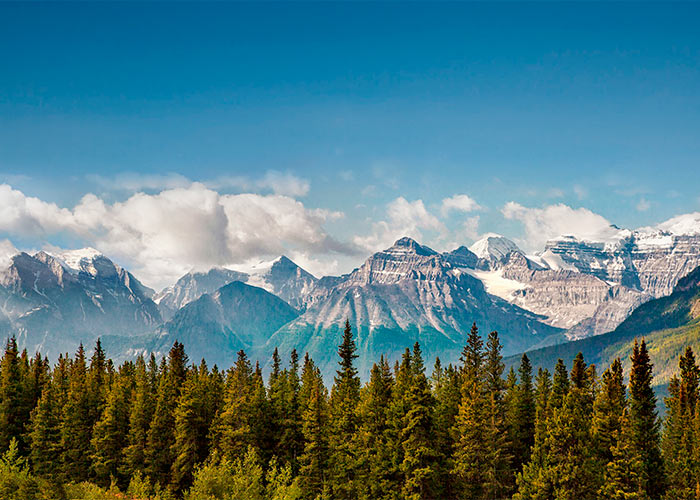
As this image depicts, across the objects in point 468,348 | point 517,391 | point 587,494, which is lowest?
point 587,494

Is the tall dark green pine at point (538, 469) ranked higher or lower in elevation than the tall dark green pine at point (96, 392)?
lower

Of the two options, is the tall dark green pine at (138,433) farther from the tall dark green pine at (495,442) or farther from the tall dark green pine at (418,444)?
the tall dark green pine at (495,442)

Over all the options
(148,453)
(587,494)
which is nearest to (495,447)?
(587,494)

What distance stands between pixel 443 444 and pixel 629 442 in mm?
24771

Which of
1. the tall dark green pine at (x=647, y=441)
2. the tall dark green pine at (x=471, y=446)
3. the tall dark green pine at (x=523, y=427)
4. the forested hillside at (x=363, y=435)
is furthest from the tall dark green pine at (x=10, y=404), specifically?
the tall dark green pine at (x=647, y=441)

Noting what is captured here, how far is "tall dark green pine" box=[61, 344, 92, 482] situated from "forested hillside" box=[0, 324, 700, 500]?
0.28m

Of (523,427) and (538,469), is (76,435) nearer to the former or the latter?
(523,427)

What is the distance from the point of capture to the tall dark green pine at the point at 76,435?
109 m

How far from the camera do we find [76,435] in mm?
110688

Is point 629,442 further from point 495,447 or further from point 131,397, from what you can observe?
point 131,397

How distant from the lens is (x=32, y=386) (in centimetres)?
12469

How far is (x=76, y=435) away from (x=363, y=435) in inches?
2136

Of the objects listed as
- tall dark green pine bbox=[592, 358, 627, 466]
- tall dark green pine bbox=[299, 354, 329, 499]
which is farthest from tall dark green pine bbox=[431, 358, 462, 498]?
tall dark green pine bbox=[592, 358, 627, 466]

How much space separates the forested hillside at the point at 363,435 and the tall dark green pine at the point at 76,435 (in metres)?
0.28
